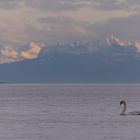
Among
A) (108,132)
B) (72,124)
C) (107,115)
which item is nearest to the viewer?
(108,132)

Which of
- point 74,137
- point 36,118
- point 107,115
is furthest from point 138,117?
point 74,137

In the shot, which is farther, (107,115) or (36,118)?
(107,115)

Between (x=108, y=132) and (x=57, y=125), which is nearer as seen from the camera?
(x=108, y=132)

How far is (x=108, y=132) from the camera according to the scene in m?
58.1

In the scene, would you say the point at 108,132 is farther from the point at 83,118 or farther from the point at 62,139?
the point at 83,118

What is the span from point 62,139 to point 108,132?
6368mm

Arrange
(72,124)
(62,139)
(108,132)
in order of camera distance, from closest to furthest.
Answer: (62,139) < (108,132) < (72,124)

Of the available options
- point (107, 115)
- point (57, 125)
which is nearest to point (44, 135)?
Result: point (57, 125)

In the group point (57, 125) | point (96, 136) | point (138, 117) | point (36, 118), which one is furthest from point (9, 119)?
point (96, 136)

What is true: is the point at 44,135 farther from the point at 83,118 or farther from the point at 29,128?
the point at 83,118

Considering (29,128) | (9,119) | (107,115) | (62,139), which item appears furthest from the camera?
(107,115)

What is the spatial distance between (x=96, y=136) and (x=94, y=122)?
1366 centimetres

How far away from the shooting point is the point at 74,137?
54125 mm

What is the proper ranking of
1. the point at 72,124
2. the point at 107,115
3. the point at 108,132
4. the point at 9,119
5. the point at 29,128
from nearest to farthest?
the point at 108,132 → the point at 29,128 → the point at 72,124 → the point at 9,119 → the point at 107,115
